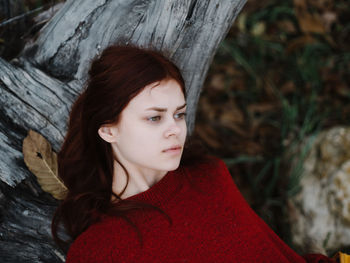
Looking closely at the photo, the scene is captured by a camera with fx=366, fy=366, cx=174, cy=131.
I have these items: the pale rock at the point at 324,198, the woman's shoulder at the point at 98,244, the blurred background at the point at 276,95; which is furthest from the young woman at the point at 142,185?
the blurred background at the point at 276,95

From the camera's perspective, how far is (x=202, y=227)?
1519 millimetres

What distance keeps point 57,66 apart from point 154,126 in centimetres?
63

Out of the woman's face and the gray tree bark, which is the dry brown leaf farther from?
the woman's face

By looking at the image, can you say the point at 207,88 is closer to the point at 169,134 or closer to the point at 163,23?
the point at 163,23

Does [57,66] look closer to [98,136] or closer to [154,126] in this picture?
[98,136]

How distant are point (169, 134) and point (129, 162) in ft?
0.87

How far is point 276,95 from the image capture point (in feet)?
9.98

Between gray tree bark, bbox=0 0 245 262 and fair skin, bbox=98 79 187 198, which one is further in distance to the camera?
gray tree bark, bbox=0 0 245 262

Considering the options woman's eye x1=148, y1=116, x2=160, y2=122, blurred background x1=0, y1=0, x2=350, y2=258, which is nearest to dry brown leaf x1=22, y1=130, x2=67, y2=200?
woman's eye x1=148, y1=116, x2=160, y2=122

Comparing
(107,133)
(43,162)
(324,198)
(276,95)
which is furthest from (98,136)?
(276,95)

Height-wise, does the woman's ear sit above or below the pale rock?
above

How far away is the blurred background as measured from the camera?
2674 millimetres

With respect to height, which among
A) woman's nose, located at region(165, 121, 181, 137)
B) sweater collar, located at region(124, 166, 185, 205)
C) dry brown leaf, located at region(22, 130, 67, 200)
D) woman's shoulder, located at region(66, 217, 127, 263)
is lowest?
woman's shoulder, located at region(66, 217, 127, 263)

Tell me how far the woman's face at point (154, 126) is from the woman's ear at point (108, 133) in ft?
0.12
